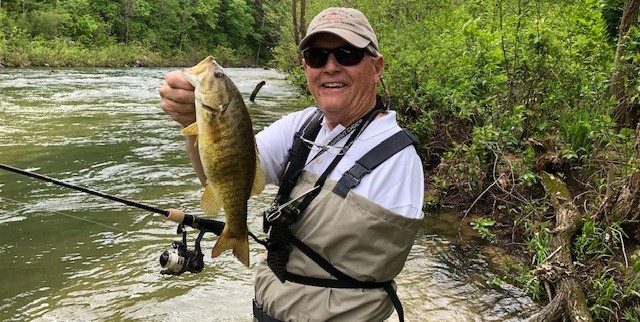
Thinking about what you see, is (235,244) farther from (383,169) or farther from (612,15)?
(612,15)

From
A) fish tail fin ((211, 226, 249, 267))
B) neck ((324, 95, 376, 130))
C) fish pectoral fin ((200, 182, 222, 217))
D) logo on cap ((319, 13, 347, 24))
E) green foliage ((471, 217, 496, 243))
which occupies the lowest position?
green foliage ((471, 217, 496, 243))

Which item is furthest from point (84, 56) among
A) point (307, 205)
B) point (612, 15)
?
point (307, 205)

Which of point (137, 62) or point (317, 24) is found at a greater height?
point (317, 24)

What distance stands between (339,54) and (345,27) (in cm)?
12

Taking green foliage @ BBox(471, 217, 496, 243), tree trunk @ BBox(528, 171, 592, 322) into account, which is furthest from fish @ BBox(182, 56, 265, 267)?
green foliage @ BBox(471, 217, 496, 243)

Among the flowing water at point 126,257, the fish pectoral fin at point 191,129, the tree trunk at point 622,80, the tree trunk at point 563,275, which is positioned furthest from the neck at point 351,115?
the tree trunk at point 622,80

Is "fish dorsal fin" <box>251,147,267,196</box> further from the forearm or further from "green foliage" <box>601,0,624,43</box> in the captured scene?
"green foliage" <box>601,0,624,43</box>

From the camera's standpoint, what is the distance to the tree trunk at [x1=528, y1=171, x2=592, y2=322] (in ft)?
13.9

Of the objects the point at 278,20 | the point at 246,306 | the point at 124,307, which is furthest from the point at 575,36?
the point at 278,20

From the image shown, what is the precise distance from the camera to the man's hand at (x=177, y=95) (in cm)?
219

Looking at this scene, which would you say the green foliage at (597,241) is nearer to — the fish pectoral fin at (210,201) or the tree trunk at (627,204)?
the tree trunk at (627,204)

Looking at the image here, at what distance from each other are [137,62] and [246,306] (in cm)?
4194

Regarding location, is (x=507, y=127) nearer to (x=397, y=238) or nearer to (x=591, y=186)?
(x=591, y=186)

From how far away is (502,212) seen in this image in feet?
22.9
